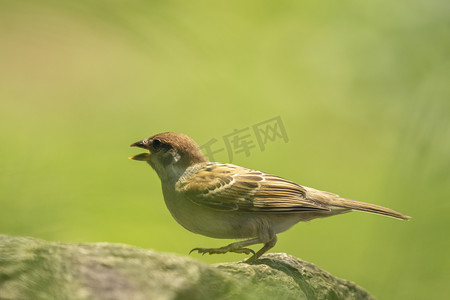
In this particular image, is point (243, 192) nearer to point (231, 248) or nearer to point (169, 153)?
point (231, 248)

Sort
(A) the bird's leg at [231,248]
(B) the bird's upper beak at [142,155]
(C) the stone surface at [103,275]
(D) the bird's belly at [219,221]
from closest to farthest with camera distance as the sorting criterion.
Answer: (C) the stone surface at [103,275] < (A) the bird's leg at [231,248] < (D) the bird's belly at [219,221] < (B) the bird's upper beak at [142,155]

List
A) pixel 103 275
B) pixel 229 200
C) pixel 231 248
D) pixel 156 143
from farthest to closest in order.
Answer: pixel 156 143 → pixel 229 200 → pixel 231 248 → pixel 103 275

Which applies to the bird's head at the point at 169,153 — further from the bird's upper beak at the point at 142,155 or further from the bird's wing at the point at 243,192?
the bird's wing at the point at 243,192

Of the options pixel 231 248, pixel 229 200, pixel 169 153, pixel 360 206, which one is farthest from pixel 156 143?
pixel 360 206

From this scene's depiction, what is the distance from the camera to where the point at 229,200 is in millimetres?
3447

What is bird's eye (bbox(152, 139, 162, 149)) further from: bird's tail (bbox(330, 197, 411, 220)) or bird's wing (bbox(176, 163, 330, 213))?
bird's tail (bbox(330, 197, 411, 220))

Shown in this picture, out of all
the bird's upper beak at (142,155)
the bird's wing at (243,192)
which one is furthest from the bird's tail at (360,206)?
the bird's upper beak at (142,155)

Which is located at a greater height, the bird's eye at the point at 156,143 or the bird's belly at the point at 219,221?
the bird's eye at the point at 156,143

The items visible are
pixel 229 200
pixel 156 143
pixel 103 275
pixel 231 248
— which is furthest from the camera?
pixel 156 143

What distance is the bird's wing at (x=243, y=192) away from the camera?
3.42 meters

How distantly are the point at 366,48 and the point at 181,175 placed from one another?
1.73 meters

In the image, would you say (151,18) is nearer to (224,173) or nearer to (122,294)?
(122,294)

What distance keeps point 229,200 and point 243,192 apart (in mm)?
135

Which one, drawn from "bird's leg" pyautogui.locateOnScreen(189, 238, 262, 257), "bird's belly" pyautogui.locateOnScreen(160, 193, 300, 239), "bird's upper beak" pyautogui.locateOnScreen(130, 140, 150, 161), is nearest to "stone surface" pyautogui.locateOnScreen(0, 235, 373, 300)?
"bird's leg" pyautogui.locateOnScreen(189, 238, 262, 257)
